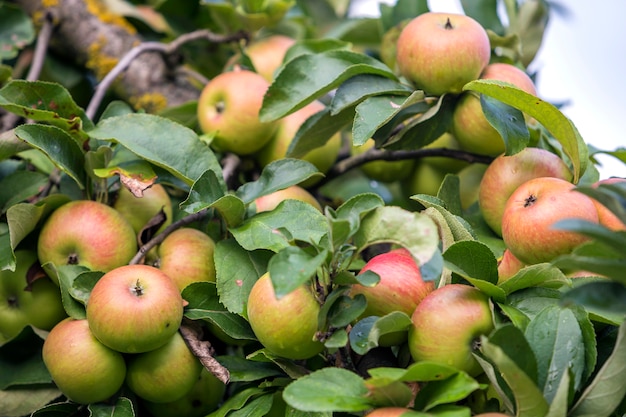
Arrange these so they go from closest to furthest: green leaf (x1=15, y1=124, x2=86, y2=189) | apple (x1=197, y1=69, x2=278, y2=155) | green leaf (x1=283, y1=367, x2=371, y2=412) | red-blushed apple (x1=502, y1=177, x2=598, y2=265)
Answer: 1. green leaf (x1=283, y1=367, x2=371, y2=412)
2. red-blushed apple (x1=502, y1=177, x2=598, y2=265)
3. green leaf (x1=15, y1=124, x2=86, y2=189)
4. apple (x1=197, y1=69, x2=278, y2=155)

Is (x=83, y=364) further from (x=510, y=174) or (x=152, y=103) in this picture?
(x=152, y=103)

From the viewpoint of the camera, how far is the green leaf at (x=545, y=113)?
2.52 ft

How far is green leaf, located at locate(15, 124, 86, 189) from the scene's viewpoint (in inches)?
32.5

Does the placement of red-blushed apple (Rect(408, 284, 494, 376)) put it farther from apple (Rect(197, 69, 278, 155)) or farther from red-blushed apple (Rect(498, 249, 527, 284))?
apple (Rect(197, 69, 278, 155))

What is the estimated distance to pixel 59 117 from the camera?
879mm

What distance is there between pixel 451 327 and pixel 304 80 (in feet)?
1.26

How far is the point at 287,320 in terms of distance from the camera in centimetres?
66

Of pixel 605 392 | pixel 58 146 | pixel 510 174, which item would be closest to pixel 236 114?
pixel 58 146

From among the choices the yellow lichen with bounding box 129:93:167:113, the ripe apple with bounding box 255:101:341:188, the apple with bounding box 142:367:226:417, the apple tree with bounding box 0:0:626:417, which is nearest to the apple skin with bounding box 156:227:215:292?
the apple tree with bounding box 0:0:626:417

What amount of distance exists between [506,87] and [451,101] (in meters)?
0.17

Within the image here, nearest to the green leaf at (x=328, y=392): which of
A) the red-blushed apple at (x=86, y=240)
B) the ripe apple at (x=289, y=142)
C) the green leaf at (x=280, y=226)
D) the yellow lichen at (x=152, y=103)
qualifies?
the green leaf at (x=280, y=226)

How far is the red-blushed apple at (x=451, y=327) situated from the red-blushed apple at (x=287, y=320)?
90 millimetres

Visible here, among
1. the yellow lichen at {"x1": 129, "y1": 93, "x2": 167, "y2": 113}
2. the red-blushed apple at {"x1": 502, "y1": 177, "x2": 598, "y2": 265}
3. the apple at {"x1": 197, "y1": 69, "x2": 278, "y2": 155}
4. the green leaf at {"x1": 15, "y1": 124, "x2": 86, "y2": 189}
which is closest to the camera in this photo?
the red-blushed apple at {"x1": 502, "y1": 177, "x2": 598, "y2": 265}

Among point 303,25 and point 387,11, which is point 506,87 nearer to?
point 387,11
